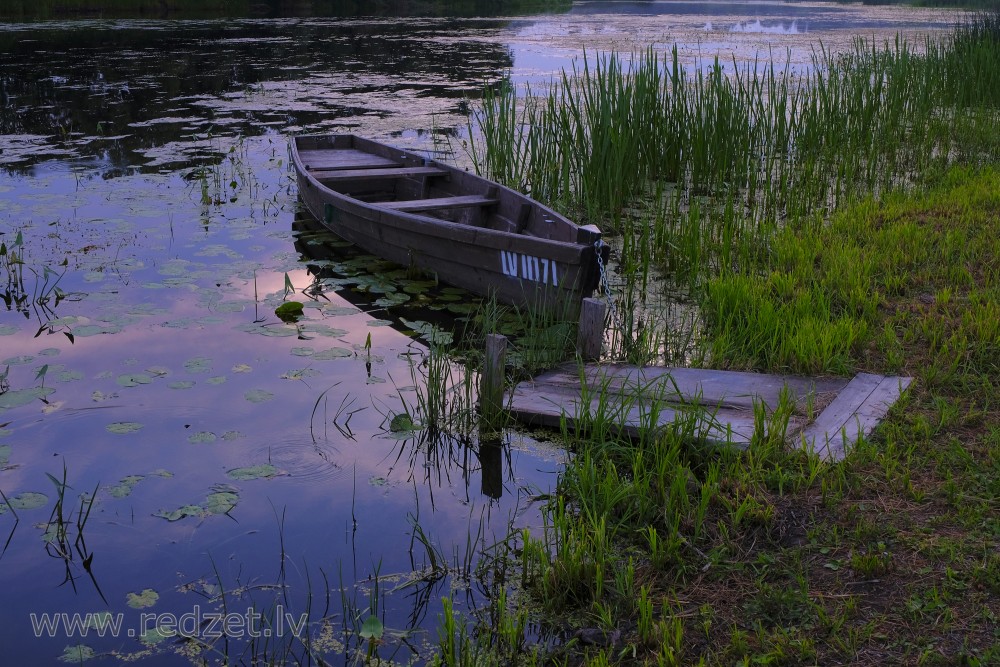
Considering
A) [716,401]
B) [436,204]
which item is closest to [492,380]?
[716,401]

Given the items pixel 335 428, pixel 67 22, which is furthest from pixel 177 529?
pixel 67 22

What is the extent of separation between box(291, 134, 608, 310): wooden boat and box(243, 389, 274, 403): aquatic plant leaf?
3.62 ft

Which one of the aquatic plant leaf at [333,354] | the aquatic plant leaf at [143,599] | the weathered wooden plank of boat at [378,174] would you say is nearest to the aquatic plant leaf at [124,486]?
the aquatic plant leaf at [143,599]

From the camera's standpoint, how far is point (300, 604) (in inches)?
90.0

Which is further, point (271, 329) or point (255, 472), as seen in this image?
point (271, 329)

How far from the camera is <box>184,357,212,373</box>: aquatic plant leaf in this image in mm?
3705

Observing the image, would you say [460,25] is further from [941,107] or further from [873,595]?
[873,595]

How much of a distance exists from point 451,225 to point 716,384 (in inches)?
69.2

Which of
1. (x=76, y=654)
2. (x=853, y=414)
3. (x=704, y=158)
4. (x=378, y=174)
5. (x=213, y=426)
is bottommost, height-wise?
(x=76, y=654)

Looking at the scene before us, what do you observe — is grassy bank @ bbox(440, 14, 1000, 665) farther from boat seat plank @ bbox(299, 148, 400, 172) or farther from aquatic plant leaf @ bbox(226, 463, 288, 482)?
boat seat plank @ bbox(299, 148, 400, 172)

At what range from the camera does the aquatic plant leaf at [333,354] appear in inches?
152

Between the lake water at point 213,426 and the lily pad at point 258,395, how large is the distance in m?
0.02

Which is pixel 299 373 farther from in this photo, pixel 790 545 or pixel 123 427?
pixel 790 545

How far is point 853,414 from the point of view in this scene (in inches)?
111
